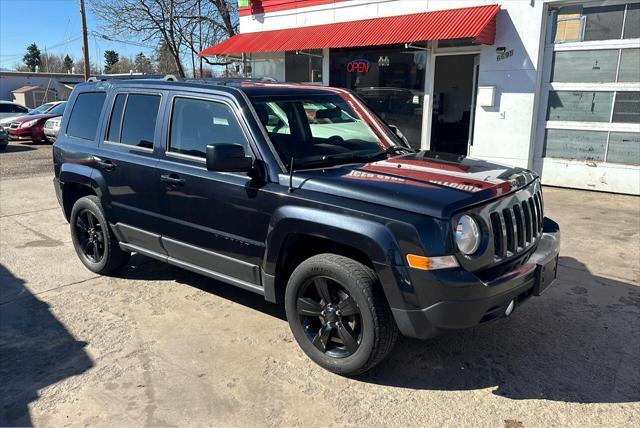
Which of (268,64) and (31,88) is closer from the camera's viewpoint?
(268,64)

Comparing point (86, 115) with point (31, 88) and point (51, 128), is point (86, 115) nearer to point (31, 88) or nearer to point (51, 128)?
point (51, 128)

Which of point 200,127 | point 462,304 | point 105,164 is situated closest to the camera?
point 462,304

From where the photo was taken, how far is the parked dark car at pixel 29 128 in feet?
58.2

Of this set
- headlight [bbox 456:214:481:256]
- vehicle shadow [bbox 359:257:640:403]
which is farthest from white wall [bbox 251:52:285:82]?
headlight [bbox 456:214:481:256]

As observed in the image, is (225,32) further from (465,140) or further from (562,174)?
(562,174)

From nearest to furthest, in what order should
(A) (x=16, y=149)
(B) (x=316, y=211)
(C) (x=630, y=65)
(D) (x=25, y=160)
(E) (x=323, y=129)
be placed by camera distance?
1. (B) (x=316, y=211)
2. (E) (x=323, y=129)
3. (C) (x=630, y=65)
4. (D) (x=25, y=160)
5. (A) (x=16, y=149)

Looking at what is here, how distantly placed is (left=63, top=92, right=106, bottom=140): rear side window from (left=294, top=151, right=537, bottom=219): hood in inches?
104

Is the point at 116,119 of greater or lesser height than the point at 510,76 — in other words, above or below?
below

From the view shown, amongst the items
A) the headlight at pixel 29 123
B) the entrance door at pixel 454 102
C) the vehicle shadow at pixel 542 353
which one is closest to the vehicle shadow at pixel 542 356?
the vehicle shadow at pixel 542 353

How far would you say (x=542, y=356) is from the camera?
3.71 metres

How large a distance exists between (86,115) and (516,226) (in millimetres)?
4243

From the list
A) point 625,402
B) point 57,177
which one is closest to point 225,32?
point 57,177

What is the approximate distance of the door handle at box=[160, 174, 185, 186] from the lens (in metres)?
4.11

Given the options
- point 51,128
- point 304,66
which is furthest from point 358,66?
point 51,128
